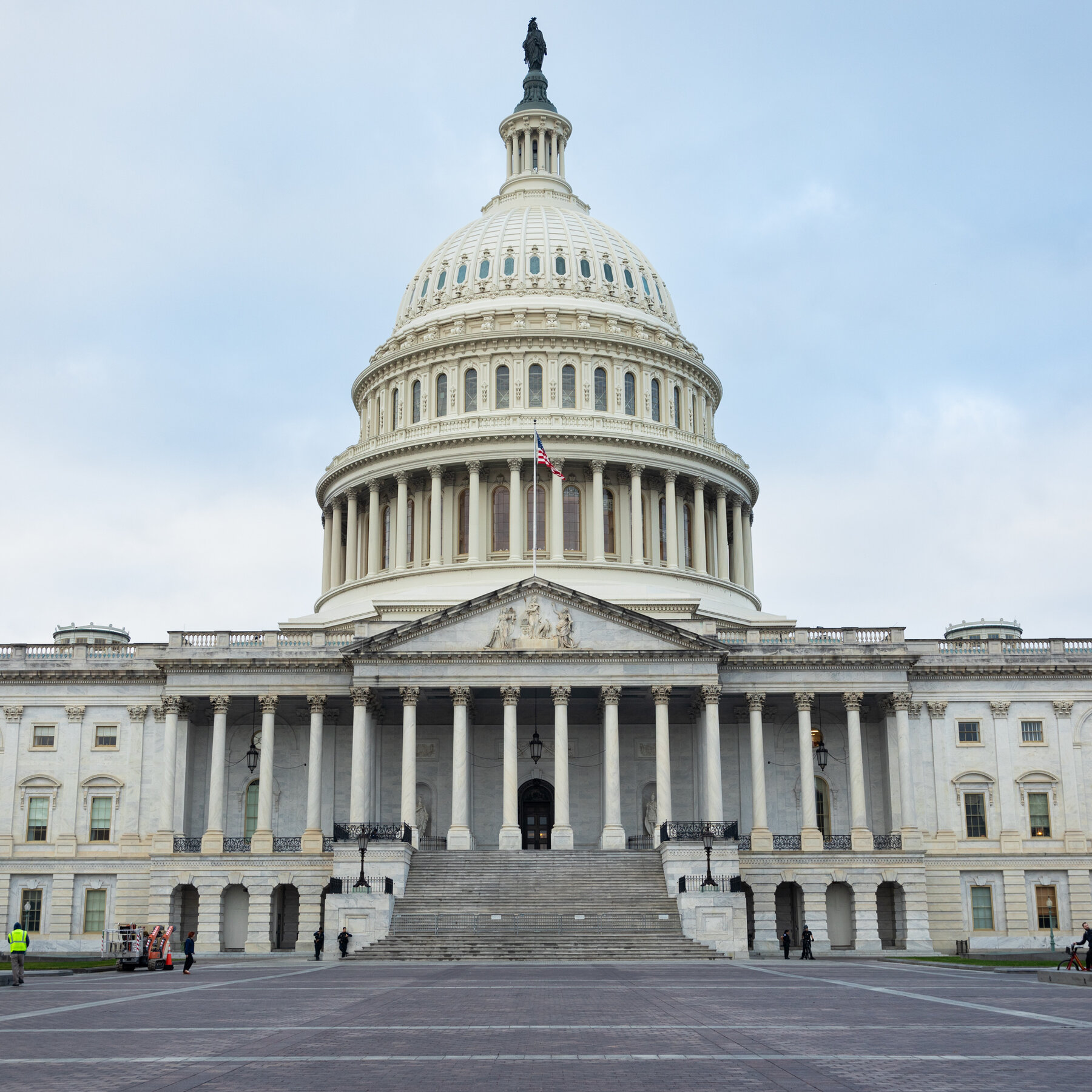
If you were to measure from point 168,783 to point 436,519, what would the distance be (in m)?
23.0

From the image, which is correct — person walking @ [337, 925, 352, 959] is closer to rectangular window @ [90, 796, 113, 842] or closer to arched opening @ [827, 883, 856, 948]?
rectangular window @ [90, 796, 113, 842]

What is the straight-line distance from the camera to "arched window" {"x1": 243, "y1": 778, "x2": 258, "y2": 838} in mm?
67062

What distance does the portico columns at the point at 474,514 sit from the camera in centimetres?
7831

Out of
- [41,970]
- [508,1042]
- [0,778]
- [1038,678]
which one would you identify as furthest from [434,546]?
[508,1042]

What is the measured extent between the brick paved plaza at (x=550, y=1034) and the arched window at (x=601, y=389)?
170 ft

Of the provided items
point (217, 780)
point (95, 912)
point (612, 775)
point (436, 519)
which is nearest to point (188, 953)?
point (217, 780)

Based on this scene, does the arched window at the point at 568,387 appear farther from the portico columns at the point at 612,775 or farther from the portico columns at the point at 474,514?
the portico columns at the point at 612,775

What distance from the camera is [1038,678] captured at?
66.9m

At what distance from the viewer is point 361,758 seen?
6200 cm

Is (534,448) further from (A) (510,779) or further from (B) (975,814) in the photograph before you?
(B) (975,814)

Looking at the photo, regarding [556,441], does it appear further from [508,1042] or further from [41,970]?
[508,1042]

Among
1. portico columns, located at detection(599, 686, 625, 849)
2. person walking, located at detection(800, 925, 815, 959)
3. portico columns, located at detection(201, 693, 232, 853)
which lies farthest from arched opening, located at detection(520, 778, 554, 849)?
person walking, located at detection(800, 925, 815, 959)

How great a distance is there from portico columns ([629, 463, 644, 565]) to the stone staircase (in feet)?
79.8

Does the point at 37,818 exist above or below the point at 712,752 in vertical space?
below
